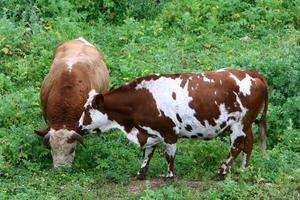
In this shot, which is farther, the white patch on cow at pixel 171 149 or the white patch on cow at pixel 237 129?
the white patch on cow at pixel 171 149

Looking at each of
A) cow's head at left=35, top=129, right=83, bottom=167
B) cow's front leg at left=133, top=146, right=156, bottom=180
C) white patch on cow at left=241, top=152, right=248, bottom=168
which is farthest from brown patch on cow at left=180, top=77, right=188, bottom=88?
cow's head at left=35, top=129, right=83, bottom=167

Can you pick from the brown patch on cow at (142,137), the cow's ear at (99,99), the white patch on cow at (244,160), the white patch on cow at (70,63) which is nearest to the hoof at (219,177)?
the white patch on cow at (244,160)

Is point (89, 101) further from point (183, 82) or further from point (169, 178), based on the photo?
point (169, 178)

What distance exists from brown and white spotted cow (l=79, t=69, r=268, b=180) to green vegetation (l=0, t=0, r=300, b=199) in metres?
0.58

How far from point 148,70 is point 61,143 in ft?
12.6

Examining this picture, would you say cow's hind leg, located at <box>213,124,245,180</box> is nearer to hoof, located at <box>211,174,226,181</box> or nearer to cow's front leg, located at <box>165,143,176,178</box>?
hoof, located at <box>211,174,226,181</box>

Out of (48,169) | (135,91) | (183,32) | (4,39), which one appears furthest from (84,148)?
(183,32)

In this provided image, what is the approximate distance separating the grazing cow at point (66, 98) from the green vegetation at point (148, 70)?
0.38 metres

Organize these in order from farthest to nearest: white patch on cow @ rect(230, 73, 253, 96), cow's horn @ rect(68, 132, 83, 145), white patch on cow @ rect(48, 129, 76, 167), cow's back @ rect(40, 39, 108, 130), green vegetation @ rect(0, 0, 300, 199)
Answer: cow's back @ rect(40, 39, 108, 130) → white patch on cow @ rect(48, 129, 76, 167) → cow's horn @ rect(68, 132, 83, 145) → white patch on cow @ rect(230, 73, 253, 96) → green vegetation @ rect(0, 0, 300, 199)

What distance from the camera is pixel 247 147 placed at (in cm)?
1010

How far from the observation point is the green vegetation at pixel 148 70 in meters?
9.60

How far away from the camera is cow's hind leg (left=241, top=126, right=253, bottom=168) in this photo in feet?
32.9

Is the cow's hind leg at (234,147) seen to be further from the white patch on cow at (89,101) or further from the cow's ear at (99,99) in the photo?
the white patch on cow at (89,101)

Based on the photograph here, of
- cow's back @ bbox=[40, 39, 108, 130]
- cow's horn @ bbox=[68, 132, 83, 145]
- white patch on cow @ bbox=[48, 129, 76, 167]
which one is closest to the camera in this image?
cow's horn @ bbox=[68, 132, 83, 145]
